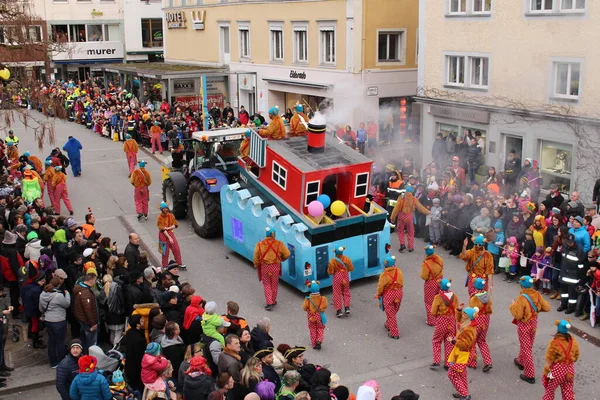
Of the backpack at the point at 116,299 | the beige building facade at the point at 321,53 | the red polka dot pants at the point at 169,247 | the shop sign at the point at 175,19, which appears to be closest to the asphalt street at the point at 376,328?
the red polka dot pants at the point at 169,247

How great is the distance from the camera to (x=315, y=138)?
46.0ft

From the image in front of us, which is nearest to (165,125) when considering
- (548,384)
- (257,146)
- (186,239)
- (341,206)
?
(186,239)

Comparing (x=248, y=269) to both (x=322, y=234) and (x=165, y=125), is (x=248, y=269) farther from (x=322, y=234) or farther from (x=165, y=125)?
(x=165, y=125)

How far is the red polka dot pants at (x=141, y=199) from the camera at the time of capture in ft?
59.7

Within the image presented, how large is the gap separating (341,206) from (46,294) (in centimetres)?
517

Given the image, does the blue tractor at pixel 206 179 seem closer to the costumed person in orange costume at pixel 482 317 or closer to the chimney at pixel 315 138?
the chimney at pixel 315 138

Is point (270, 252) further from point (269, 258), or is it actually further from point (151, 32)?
point (151, 32)

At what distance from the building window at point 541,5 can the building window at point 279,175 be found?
844 cm

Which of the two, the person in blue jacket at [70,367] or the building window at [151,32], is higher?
the building window at [151,32]

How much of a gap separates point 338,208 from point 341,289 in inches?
59.6

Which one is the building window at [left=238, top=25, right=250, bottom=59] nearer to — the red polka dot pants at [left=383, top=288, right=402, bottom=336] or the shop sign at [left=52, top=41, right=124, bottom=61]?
the shop sign at [left=52, top=41, right=124, bottom=61]

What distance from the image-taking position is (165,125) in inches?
1081

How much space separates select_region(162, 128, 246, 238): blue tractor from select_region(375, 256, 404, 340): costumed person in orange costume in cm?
572

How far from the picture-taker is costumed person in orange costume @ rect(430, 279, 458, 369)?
33.8 ft
